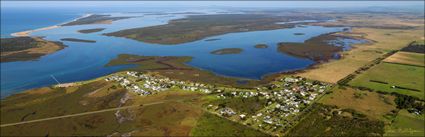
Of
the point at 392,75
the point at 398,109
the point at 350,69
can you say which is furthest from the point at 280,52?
the point at 398,109

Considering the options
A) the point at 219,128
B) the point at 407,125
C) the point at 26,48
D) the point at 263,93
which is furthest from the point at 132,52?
the point at 407,125

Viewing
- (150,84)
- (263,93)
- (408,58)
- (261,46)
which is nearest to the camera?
(263,93)

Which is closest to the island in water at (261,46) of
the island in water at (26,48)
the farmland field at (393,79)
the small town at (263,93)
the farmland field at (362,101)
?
Answer: the farmland field at (393,79)

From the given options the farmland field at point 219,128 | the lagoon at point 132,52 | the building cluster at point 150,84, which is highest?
the lagoon at point 132,52

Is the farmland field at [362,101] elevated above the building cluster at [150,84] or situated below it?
below

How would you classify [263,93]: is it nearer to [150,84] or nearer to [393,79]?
[150,84]

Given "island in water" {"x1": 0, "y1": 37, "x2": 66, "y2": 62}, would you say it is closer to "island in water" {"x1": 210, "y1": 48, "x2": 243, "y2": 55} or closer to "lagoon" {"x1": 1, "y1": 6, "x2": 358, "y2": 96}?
"lagoon" {"x1": 1, "y1": 6, "x2": 358, "y2": 96}

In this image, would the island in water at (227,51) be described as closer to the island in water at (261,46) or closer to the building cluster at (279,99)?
the island in water at (261,46)

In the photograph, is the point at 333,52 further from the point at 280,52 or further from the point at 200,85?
the point at 200,85

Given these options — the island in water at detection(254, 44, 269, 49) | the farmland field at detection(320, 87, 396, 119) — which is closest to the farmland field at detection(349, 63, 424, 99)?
the farmland field at detection(320, 87, 396, 119)
